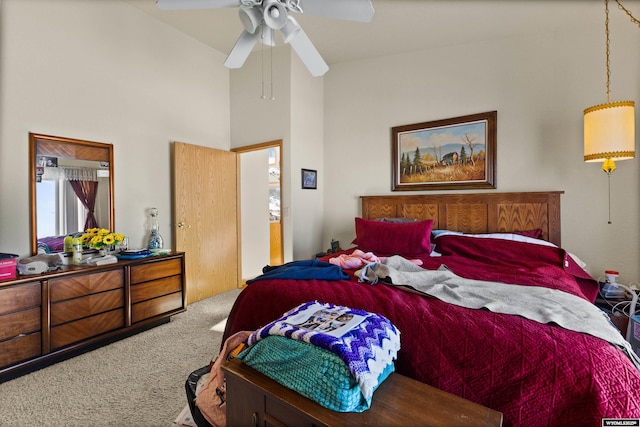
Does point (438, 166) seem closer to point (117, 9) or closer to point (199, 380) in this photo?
point (199, 380)

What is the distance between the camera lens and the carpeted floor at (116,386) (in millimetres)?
1643

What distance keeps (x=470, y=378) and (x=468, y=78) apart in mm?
3111

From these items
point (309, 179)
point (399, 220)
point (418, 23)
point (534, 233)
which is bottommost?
point (534, 233)

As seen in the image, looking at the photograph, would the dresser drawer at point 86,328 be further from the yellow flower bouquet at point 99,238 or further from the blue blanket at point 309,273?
the blue blanket at point 309,273

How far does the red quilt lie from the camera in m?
0.97

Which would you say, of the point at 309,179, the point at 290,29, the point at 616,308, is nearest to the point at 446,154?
the point at 309,179

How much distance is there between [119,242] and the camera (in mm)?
2762

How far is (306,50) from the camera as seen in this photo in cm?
215

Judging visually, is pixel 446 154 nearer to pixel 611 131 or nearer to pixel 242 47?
pixel 611 131

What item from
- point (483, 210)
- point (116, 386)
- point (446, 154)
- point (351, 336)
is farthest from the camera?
point (446, 154)

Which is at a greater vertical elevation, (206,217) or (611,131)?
(611,131)

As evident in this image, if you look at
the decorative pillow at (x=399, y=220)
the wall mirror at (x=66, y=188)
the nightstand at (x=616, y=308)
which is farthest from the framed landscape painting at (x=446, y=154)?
the wall mirror at (x=66, y=188)

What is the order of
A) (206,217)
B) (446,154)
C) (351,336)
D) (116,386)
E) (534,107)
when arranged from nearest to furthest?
1. (351,336)
2. (116,386)
3. (534,107)
4. (446,154)
5. (206,217)

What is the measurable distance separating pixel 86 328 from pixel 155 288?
0.58 metres
